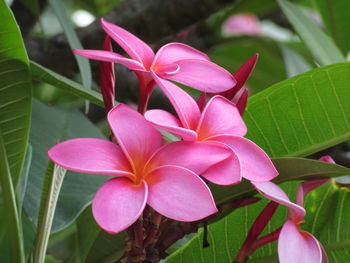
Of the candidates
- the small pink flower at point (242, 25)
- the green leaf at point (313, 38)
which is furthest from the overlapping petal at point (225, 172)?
the small pink flower at point (242, 25)

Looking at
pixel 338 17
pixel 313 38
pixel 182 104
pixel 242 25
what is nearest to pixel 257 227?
pixel 182 104

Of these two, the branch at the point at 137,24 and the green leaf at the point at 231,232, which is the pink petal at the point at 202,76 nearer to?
the green leaf at the point at 231,232

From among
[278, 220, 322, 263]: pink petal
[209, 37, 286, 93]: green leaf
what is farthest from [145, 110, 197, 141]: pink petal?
[209, 37, 286, 93]: green leaf

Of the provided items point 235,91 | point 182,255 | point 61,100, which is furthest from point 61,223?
point 61,100

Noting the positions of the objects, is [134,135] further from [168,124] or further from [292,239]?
[292,239]

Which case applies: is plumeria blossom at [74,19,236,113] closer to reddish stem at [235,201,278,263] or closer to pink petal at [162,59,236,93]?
A: pink petal at [162,59,236,93]
